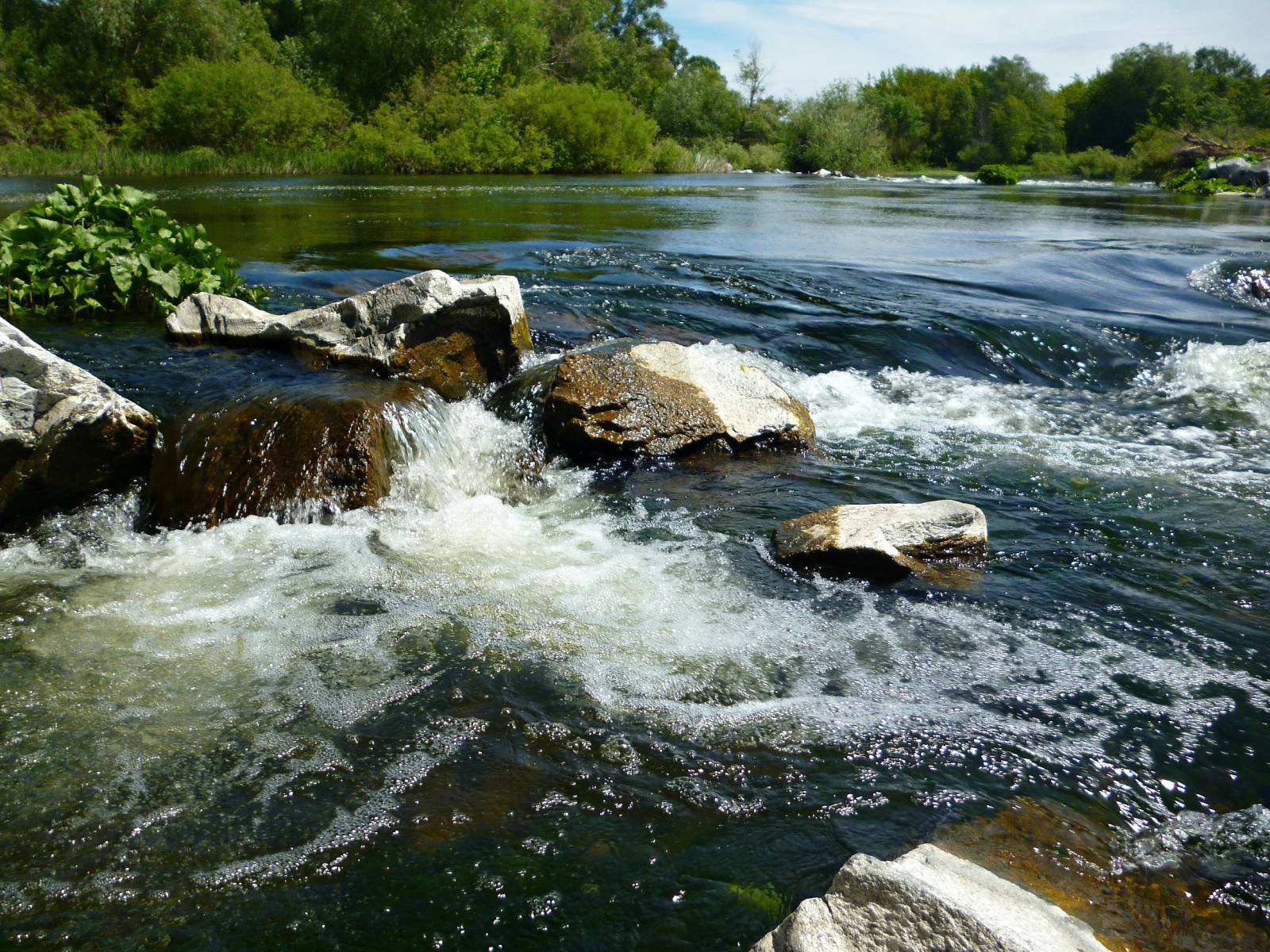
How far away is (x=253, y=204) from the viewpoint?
733 inches

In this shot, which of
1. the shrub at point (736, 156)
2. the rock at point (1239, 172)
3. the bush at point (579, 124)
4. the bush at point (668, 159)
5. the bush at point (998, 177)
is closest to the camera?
the rock at point (1239, 172)

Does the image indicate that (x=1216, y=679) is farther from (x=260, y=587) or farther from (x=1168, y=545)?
(x=260, y=587)

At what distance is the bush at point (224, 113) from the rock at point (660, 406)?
3330 cm

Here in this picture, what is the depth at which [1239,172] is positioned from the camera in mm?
36375

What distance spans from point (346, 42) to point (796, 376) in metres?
43.6

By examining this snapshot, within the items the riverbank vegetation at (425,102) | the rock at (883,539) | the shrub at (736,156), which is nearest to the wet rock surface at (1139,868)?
the rock at (883,539)

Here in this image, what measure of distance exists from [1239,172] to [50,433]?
142 feet

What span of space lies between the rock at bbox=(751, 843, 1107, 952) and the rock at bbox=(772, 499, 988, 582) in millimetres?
2584

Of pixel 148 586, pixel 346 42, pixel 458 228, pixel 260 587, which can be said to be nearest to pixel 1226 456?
pixel 260 587

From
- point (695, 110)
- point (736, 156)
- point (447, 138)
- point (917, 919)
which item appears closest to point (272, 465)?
point (917, 919)

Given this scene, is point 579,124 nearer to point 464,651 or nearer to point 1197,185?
point 1197,185

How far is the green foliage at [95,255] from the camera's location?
7676 mm

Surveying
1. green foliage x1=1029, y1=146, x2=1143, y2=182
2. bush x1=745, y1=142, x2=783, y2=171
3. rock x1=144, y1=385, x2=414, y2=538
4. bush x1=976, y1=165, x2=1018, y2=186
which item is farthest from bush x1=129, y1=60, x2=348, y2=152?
green foliage x1=1029, y1=146, x2=1143, y2=182

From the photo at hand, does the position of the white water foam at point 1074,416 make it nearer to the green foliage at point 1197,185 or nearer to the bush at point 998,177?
the green foliage at point 1197,185
